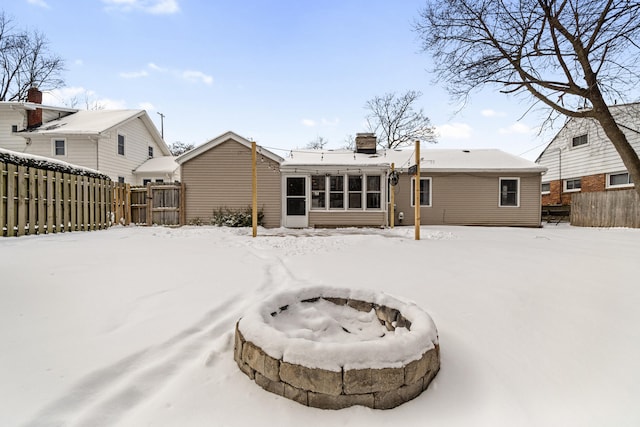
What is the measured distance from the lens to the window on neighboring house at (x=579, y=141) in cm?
1612

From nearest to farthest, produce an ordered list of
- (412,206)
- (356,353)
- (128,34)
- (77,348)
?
(356,353) → (77,348) → (128,34) → (412,206)

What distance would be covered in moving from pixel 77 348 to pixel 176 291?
125cm

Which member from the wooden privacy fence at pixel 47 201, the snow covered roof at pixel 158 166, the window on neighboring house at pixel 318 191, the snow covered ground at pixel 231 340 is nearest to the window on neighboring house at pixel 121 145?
the snow covered roof at pixel 158 166

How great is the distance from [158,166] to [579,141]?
82.7 feet

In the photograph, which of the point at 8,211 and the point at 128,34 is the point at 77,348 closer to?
the point at 8,211

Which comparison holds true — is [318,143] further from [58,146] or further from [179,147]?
[58,146]

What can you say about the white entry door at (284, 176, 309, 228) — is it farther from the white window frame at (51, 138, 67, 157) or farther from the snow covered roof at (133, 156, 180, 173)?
the white window frame at (51, 138, 67, 157)

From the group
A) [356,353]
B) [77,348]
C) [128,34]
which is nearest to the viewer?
[356,353]

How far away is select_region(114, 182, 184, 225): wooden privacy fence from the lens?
11305 mm

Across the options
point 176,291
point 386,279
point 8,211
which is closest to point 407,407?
A: point 386,279

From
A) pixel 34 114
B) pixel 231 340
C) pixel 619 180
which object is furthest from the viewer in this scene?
pixel 34 114

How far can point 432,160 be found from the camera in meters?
13.7

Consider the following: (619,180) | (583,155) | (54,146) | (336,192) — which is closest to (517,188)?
(619,180)

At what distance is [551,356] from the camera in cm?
233
